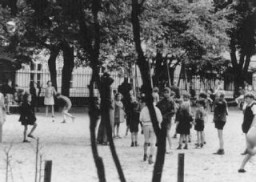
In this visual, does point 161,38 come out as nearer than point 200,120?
No

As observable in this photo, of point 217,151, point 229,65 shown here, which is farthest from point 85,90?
point 217,151

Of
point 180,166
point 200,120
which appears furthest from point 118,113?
point 180,166

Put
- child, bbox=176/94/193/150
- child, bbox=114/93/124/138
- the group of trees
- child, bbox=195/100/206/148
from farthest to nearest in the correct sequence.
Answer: the group of trees, child, bbox=114/93/124/138, child, bbox=195/100/206/148, child, bbox=176/94/193/150

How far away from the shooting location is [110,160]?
1322 centimetres

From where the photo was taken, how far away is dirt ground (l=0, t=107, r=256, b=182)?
10789 mm

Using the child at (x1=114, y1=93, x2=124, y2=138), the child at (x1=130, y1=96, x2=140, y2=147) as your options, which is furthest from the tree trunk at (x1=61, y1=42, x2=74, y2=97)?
the child at (x1=130, y1=96, x2=140, y2=147)

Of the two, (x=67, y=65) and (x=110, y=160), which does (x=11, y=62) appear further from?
(x=110, y=160)

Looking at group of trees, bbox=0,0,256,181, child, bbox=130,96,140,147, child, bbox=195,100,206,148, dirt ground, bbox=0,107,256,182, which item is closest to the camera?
dirt ground, bbox=0,107,256,182

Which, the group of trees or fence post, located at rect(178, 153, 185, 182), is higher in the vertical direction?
the group of trees

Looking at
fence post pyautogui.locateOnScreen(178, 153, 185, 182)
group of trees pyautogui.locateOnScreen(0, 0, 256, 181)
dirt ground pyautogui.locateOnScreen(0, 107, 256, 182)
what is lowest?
dirt ground pyautogui.locateOnScreen(0, 107, 256, 182)

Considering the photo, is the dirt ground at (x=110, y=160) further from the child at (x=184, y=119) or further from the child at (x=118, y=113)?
the child at (x=118, y=113)

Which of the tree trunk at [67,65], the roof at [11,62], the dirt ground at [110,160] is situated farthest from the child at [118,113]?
Result: the roof at [11,62]

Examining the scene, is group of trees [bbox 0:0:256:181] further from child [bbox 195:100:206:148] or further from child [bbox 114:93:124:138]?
child [bbox 195:100:206:148]

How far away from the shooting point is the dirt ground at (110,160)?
10.8m
